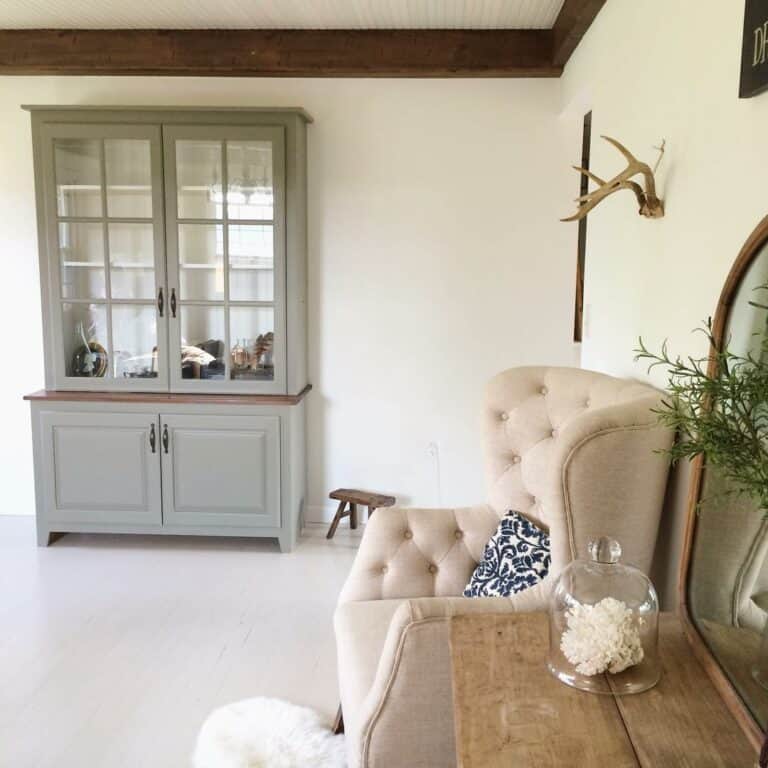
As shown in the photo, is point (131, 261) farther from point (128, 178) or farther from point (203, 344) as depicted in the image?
point (203, 344)

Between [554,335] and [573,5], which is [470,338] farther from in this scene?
[573,5]

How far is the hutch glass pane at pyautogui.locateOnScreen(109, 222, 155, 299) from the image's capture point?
357cm

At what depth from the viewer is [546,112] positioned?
3656 millimetres

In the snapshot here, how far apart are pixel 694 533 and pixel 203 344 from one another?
2669 millimetres

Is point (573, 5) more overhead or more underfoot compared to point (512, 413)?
more overhead

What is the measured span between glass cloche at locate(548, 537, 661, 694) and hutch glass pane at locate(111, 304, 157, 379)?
274cm

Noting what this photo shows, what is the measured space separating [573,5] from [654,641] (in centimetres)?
255

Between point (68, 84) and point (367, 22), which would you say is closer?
point (367, 22)

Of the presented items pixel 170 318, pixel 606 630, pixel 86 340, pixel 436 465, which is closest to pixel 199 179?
pixel 170 318

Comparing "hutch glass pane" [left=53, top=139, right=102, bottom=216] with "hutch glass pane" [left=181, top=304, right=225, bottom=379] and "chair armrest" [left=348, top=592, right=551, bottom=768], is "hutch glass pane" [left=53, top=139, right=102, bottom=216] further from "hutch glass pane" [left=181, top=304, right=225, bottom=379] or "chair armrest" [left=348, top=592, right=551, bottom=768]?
"chair armrest" [left=348, top=592, right=551, bottom=768]

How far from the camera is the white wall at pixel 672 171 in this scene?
1.49 meters

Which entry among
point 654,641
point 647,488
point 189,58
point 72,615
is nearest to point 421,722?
point 654,641

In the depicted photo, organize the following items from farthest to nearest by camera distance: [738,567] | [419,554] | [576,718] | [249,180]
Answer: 1. [249,180]
2. [419,554]
3. [738,567]
4. [576,718]

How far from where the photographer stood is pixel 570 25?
3.08m
